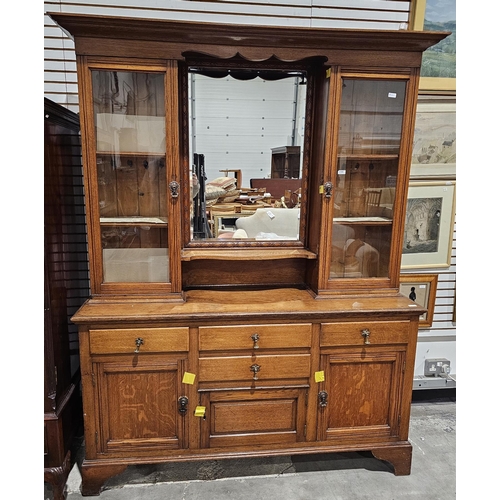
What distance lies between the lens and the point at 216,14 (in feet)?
8.09

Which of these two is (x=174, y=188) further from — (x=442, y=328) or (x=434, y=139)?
(x=442, y=328)

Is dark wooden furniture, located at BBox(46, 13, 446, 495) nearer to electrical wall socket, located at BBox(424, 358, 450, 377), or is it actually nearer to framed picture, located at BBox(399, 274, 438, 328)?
framed picture, located at BBox(399, 274, 438, 328)

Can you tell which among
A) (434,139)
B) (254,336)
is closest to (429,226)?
(434,139)

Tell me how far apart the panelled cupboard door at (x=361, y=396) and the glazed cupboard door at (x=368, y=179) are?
436 millimetres

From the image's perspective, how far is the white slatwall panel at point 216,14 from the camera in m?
2.41

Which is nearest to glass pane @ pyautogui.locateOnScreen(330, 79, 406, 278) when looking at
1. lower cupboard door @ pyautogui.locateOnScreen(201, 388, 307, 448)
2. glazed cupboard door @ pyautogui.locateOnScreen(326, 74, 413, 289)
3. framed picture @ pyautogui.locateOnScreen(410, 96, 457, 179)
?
glazed cupboard door @ pyautogui.locateOnScreen(326, 74, 413, 289)

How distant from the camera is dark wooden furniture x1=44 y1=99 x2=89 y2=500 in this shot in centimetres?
213

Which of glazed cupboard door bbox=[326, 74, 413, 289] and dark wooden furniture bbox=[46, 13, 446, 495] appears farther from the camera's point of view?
glazed cupboard door bbox=[326, 74, 413, 289]

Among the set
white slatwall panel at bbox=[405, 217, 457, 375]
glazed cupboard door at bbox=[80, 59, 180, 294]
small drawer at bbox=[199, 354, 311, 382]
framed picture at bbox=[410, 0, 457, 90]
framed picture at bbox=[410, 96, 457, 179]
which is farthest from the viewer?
white slatwall panel at bbox=[405, 217, 457, 375]

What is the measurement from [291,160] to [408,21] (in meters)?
1.26

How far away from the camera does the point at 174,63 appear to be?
2025 millimetres

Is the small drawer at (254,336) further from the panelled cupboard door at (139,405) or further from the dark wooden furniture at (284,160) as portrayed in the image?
the dark wooden furniture at (284,160)

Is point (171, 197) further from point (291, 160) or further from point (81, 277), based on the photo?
point (81, 277)

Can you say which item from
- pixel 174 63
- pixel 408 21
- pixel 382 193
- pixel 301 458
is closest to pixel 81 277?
pixel 174 63
